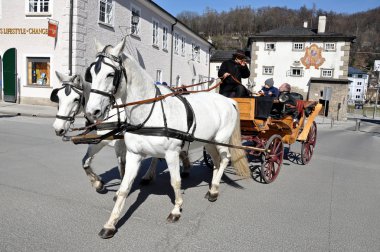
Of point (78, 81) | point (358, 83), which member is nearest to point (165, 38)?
point (78, 81)

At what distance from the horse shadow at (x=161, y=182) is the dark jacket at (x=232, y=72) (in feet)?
5.98

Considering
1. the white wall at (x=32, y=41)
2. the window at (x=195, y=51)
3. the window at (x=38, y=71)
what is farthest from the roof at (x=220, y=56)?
the window at (x=38, y=71)

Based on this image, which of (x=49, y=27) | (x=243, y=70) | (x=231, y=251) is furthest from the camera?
(x=49, y=27)

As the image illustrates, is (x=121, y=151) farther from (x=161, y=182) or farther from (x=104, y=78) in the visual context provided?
(x=104, y=78)

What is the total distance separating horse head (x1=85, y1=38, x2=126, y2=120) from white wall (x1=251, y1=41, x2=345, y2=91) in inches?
1268

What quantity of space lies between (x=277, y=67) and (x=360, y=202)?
32.0 meters

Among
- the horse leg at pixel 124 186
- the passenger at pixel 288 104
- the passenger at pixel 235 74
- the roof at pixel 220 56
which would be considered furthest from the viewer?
the roof at pixel 220 56

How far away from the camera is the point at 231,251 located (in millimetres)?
3232

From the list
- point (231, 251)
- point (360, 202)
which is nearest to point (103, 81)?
point (231, 251)

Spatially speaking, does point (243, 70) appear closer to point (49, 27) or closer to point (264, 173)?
point (264, 173)

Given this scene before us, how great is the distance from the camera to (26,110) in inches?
563

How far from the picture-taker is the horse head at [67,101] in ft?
12.4

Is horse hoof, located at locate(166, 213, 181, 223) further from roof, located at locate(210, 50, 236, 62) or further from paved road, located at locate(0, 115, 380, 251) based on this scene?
roof, located at locate(210, 50, 236, 62)

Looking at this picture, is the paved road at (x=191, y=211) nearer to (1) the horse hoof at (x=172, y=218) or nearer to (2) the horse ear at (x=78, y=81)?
(1) the horse hoof at (x=172, y=218)
